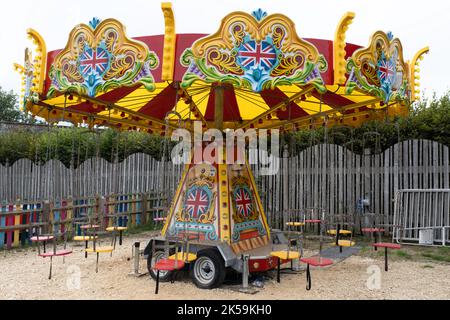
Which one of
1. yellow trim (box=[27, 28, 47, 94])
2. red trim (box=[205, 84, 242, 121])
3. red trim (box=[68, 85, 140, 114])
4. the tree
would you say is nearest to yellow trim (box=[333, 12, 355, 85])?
red trim (box=[205, 84, 242, 121])

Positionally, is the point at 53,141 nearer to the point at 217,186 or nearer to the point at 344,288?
the point at 217,186

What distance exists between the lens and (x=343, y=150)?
33.2ft

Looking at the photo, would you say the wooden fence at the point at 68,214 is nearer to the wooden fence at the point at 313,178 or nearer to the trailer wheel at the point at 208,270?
the wooden fence at the point at 313,178

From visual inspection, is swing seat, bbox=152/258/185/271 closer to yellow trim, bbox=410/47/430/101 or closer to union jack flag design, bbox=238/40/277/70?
union jack flag design, bbox=238/40/277/70

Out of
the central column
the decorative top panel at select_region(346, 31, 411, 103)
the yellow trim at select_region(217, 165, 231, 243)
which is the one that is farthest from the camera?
the central column

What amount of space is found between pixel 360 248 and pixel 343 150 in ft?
8.92

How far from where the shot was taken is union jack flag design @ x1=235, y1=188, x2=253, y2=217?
6398mm

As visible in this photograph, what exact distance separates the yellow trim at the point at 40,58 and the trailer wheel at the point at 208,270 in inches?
124

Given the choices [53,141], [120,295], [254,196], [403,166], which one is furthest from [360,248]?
[53,141]

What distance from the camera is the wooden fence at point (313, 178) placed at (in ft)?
29.3

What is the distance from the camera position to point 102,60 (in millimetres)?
4875

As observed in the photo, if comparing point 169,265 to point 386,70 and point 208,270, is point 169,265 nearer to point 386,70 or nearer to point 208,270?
point 208,270

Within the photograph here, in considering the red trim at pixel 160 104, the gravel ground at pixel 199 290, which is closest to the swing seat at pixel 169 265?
the gravel ground at pixel 199 290

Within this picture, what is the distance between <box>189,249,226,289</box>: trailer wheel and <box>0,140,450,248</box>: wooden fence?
5.70 feet
